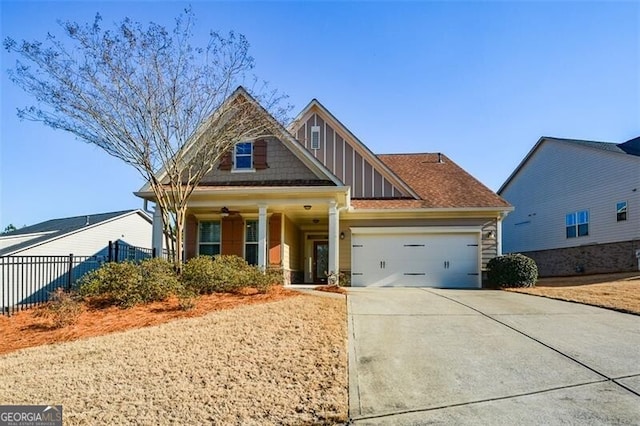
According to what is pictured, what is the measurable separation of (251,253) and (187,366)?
10.4m

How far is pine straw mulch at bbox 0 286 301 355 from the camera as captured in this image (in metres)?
8.65

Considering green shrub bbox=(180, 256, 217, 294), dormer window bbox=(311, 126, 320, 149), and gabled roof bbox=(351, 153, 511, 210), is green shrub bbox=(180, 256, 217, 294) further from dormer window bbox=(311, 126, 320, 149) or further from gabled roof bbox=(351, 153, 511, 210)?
dormer window bbox=(311, 126, 320, 149)

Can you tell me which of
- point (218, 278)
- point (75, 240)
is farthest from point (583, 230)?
point (75, 240)

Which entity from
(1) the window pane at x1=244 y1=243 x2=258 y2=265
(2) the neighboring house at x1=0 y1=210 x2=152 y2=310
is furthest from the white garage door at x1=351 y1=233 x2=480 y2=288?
(2) the neighboring house at x1=0 y1=210 x2=152 y2=310

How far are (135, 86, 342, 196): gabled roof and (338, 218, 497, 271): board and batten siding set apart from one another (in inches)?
121

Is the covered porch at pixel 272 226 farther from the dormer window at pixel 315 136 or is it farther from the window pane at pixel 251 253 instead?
the dormer window at pixel 315 136

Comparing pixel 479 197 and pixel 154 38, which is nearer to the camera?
pixel 154 38

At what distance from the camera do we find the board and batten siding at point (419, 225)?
58.9 ft

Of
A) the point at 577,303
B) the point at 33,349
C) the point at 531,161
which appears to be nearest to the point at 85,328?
the point at 33,349

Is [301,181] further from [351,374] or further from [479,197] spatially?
[351,374]

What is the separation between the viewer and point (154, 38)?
1257cm

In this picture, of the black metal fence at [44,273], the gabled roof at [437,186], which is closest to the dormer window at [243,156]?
the black metal fence at [44,273]

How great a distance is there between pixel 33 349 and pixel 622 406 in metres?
8.52

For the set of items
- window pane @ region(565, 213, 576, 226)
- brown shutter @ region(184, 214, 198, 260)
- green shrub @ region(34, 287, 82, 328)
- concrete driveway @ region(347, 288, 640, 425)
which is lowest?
concrete driveway @ region(347, 288, 640, 425)
